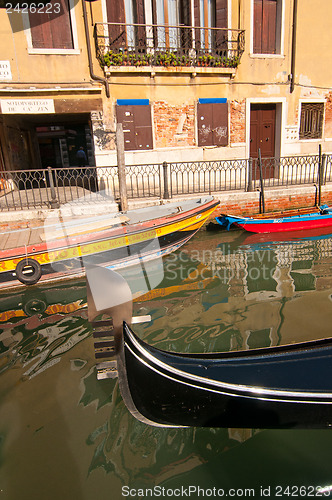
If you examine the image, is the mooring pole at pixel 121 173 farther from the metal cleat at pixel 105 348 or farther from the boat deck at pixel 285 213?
the metal cleat at pixel 105 348

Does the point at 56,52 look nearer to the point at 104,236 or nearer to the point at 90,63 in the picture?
the point at 90,63

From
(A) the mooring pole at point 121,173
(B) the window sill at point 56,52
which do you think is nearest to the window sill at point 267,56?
(B) the window sill at point 56,52

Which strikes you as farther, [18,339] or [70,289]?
[70,289]

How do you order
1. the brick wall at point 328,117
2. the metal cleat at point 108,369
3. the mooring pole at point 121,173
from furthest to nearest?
the brick wall at point 328,117 < the mooring pole at point 121,173 < the metal cleat at point 108,369

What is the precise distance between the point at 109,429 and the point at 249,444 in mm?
1198

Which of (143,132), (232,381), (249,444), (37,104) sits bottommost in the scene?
(249,444)

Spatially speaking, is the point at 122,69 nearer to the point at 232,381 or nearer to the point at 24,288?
the point at 24,288

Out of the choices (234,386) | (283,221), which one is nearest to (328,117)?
(283,221)

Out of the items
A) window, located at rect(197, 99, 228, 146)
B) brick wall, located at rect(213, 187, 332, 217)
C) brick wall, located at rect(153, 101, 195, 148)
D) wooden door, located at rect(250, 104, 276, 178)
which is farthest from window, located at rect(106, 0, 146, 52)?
brick wall, located at rect(213, 187, 332, 217)

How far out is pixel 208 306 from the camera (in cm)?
511

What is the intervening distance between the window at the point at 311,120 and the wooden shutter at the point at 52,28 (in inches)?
312

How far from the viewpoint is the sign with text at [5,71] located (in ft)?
30.1

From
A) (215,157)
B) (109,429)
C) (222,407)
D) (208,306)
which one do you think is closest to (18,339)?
(109,429)

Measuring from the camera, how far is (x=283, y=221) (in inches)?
327
